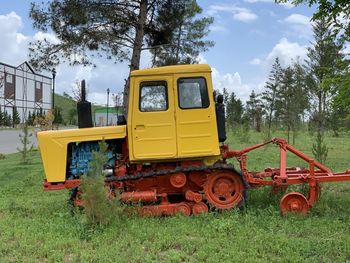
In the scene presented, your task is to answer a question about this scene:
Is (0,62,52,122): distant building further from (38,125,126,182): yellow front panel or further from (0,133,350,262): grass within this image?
(0,133,350,262): grass

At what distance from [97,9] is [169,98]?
1081 cm


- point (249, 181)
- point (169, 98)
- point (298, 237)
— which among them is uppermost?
point (169, 98)

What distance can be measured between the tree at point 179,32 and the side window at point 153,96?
12.3 meters

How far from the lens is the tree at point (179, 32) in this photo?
63.6 feet

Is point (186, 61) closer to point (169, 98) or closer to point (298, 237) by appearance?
point (169, 98)

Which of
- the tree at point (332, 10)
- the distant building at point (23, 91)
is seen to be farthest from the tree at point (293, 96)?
the distant building at point (23, 91)

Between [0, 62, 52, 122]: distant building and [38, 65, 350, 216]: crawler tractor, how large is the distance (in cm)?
5915

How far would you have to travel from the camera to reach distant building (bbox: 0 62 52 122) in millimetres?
69812

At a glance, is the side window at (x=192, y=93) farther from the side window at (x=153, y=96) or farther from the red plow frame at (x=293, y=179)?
the red plow frame at (x=293, y=179)

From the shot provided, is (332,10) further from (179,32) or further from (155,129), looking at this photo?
(179,32)

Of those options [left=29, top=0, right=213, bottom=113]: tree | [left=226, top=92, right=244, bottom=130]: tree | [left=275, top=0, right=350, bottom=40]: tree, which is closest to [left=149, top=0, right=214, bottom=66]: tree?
[left=29, top=0, right=213, bottom=113]: tree

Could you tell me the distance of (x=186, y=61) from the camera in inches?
1007

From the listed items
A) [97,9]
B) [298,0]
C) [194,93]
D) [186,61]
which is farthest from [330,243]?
[186,61]

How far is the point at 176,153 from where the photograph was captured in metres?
Answer: 7.61
